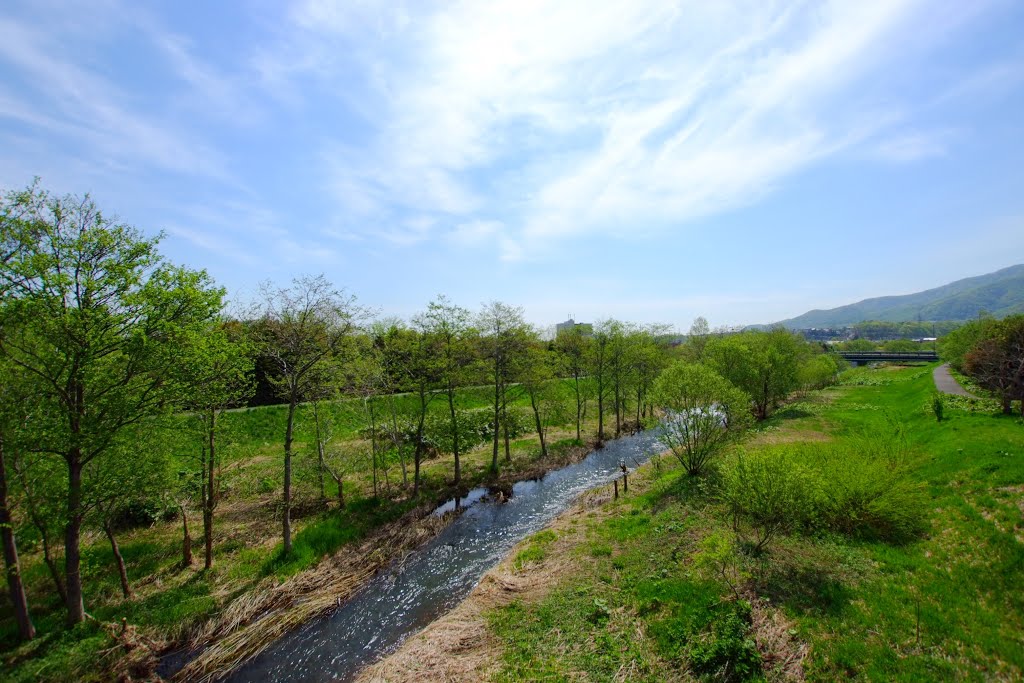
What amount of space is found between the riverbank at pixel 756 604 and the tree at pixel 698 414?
16.4ft

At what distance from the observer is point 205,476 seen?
1603cm

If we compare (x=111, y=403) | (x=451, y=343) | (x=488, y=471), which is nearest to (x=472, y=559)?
(x=488, y=471)

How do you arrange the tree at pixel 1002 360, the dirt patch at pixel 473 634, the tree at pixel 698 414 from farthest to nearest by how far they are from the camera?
the tree at pixel 1002 360 < the tree at pixel 698 414 < the dirt patch at pixel 473 634

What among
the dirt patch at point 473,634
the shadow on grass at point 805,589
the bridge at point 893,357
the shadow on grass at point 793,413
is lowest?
the bridge at point 893,357

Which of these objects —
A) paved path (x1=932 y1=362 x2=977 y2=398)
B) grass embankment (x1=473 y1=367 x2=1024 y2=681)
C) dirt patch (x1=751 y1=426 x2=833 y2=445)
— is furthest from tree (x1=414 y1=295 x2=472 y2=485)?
paved path (x1=932 y1=362 x2=977 y2=398)

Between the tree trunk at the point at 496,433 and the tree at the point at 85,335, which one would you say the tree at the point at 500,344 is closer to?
the tree trunk at the point at 496,433

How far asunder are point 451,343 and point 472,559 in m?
12.2

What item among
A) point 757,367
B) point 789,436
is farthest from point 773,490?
point 757,367

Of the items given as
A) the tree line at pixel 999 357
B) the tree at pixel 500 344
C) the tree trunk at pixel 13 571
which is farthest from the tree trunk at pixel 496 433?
the tree line at pixel 999 357

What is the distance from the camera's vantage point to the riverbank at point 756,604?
9016 millimetres

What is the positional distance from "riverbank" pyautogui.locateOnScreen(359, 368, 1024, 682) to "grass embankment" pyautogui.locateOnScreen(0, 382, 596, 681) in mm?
6532

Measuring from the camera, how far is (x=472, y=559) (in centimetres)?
1797

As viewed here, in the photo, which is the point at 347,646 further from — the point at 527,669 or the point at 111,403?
the point at 111,403

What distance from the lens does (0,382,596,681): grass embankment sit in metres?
11.3
